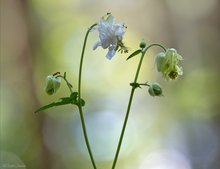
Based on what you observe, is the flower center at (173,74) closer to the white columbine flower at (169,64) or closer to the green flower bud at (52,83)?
the white columbine flower at (169,64)

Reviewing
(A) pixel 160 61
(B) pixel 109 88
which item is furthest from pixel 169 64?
(B) pixel 109 88

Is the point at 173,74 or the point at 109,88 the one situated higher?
the point at 109,88

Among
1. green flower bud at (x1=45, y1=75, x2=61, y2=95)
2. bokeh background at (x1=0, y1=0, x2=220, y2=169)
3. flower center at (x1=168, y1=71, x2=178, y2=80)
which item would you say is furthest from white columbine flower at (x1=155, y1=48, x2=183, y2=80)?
bokeh background at (x1=0, y1=0, x2=220, y2=169)

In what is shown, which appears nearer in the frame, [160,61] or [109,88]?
[160,61]

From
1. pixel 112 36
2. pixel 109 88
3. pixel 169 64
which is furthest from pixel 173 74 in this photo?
pixel 109 88

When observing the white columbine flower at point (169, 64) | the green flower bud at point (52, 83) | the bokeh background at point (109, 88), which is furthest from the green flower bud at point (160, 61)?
the bokeh background at point (109, 88)

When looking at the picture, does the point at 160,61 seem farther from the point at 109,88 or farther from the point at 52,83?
the point at 109,88

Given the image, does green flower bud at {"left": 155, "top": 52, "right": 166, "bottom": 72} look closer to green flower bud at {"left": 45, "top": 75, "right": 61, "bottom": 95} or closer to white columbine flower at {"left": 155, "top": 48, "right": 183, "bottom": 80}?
white columbine flower at {"left": 155, "top": 48, "right": 183, "bottom": 80}

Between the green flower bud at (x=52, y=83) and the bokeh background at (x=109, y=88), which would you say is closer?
the green flower bud at (x=52, y=83)
